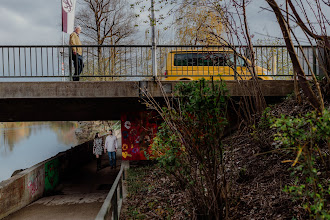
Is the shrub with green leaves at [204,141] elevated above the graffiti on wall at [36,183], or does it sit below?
above

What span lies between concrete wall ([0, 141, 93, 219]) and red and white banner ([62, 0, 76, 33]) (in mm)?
5206

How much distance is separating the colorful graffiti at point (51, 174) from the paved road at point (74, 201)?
0.33m

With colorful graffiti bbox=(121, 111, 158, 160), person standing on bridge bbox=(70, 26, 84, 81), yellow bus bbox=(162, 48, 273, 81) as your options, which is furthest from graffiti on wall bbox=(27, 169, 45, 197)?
yellow bus bbox=(162, 48, 273, 81)

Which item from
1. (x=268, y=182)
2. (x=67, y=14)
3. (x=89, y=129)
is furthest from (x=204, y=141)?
(x=89, y=129)

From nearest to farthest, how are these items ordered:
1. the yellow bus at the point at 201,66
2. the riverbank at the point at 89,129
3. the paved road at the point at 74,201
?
the paved road at the point at 74,201
the yellow bus at the point at 201,66
the riverbank at the point at 89,129

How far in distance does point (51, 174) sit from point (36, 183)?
1576 mm

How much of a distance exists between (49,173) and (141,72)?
5.60 metres

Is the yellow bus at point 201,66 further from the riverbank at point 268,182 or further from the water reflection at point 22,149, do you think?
the water reflection at point 22,149

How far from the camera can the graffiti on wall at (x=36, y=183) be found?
905 cm

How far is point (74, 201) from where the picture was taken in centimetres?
880

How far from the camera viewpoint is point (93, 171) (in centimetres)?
1471

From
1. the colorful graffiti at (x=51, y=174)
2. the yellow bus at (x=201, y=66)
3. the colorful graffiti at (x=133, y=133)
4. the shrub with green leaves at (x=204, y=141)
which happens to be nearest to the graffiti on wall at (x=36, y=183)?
the colorful graffiti at (x=51, y=174)

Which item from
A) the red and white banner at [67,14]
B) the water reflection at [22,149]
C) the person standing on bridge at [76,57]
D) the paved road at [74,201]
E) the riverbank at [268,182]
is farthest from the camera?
the water reflection at [22,149]

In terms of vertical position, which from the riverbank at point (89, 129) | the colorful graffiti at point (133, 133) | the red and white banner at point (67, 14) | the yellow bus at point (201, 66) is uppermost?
the red and white banner at point (67, 14)
